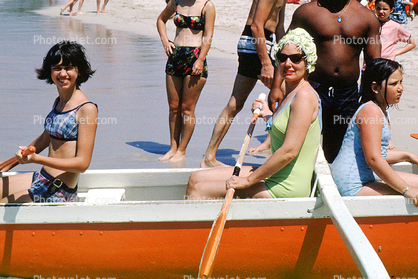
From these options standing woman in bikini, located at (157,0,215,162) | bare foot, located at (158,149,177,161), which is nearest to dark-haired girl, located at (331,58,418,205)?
standing woman in bikini, located at (157,0,215,162)

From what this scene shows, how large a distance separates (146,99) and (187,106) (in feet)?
9.68

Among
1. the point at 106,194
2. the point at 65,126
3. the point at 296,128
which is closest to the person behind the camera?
the point at 296,128

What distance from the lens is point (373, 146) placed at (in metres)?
3.04

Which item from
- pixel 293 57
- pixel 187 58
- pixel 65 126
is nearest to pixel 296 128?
pixel 293 57

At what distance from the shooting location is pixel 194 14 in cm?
521

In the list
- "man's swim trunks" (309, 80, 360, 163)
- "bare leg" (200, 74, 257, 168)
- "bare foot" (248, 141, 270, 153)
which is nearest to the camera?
"man's swim trunks" (309, 80, 360, 163)

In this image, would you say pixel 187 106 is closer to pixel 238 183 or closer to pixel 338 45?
pixel 338 45

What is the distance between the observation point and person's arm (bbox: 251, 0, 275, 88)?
457 centimetres

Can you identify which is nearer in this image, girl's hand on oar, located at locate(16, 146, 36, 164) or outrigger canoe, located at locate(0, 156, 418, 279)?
girl's hand on oar, located at locate(16, 146, 36, 164)

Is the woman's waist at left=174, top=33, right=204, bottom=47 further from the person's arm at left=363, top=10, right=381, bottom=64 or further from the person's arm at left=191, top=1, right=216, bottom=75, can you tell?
the person's arm at left=363, top=10, right=381, bottom=64

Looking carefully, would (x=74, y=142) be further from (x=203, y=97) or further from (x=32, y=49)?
(x=32, y=49)

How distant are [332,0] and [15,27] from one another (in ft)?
48.0

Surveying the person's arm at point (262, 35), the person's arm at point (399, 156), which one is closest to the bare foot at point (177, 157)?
the person's arm at point (262, 35)

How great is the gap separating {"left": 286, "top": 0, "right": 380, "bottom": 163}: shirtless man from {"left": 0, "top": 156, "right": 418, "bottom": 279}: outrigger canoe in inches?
42.7
